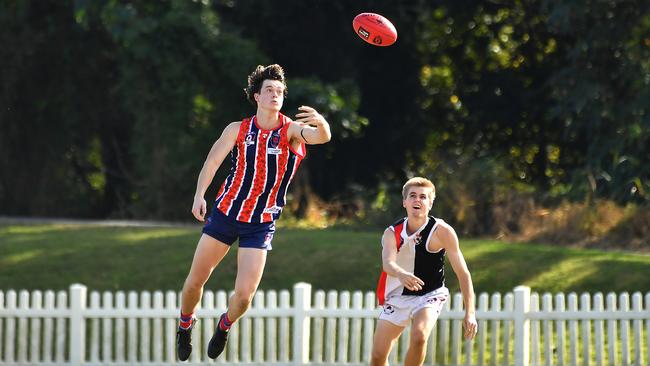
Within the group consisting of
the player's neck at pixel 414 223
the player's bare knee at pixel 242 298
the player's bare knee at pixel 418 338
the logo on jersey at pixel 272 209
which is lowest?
the player's bare knee at pixel 418 338

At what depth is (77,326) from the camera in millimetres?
13297

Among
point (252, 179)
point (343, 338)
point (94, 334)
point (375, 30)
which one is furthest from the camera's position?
point (94, 334)

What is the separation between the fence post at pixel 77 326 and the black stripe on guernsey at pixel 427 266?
19.2 ft

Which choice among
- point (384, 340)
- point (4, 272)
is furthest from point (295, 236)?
point (384, 340)

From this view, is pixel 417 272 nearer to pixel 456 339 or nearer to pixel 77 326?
pixel 456 339

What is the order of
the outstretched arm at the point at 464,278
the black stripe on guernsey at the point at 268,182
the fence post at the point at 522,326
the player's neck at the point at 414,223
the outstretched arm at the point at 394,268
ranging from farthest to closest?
the fence post at the point at 522,326
the player's neck at the point at 414,223
the black stripe on guernsey at the point at 268,182
the outstretched arm at the point at 464,278
the outstretched arm at the point at 394,268

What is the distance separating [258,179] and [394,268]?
108 centimetres

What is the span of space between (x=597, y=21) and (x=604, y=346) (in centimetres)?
799

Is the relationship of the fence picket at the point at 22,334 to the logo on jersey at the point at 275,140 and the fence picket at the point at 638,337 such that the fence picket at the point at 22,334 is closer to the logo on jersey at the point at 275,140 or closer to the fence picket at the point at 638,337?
the logo on jersey at the point at 275,140

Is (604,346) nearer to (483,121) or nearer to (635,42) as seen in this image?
(635,42)

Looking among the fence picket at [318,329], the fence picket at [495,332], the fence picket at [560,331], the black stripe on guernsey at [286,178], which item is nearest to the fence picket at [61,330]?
the fence picket at [318,329]

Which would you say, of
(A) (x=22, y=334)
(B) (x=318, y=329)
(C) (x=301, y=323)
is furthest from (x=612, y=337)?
(A) (x=22, y=334)

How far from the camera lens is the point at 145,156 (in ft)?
76.0

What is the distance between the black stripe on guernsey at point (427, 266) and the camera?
821cm
